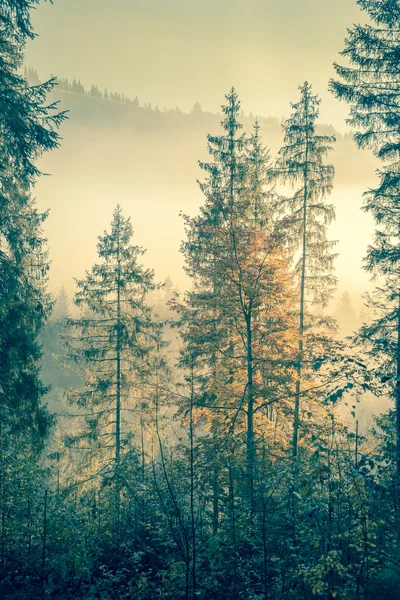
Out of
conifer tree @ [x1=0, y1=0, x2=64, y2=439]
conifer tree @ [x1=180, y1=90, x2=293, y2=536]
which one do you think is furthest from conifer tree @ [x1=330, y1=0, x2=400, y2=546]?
conifer tree @ [x1=0, y1=0, x2=64, y2=439]

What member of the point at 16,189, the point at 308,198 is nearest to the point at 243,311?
the point at 16,189

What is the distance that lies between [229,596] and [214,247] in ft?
24.8

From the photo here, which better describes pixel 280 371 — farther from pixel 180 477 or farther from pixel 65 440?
pixel 65 440

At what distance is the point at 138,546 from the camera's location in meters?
6.57

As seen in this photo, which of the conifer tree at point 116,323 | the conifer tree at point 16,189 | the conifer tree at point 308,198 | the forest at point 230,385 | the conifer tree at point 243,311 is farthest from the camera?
the conifer tree at point 116,323

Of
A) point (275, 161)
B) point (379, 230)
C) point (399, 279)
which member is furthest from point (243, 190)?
point (399, 279)

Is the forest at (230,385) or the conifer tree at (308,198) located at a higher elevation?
the conifer tree at (308,198)

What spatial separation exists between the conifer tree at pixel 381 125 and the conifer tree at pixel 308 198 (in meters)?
4.33

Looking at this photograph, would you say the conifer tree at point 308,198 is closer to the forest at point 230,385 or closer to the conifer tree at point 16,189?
the forest at point 230,385

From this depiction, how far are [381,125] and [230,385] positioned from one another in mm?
9064

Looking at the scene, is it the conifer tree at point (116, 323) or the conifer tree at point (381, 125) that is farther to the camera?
the conifer tree at point (116, 323)

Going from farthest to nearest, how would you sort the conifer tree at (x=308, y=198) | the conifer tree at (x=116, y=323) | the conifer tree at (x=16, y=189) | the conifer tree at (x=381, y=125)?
the conifer tree at (x=116, y=323)
the conifer tree at (x=308, y=198)
the conifer tree at (x=381, y=125)
the conifer tree at (x=16, y=189)

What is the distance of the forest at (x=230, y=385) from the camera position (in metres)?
5.25

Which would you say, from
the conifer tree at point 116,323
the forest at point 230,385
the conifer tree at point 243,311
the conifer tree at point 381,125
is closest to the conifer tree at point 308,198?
the forest at point 230,385
